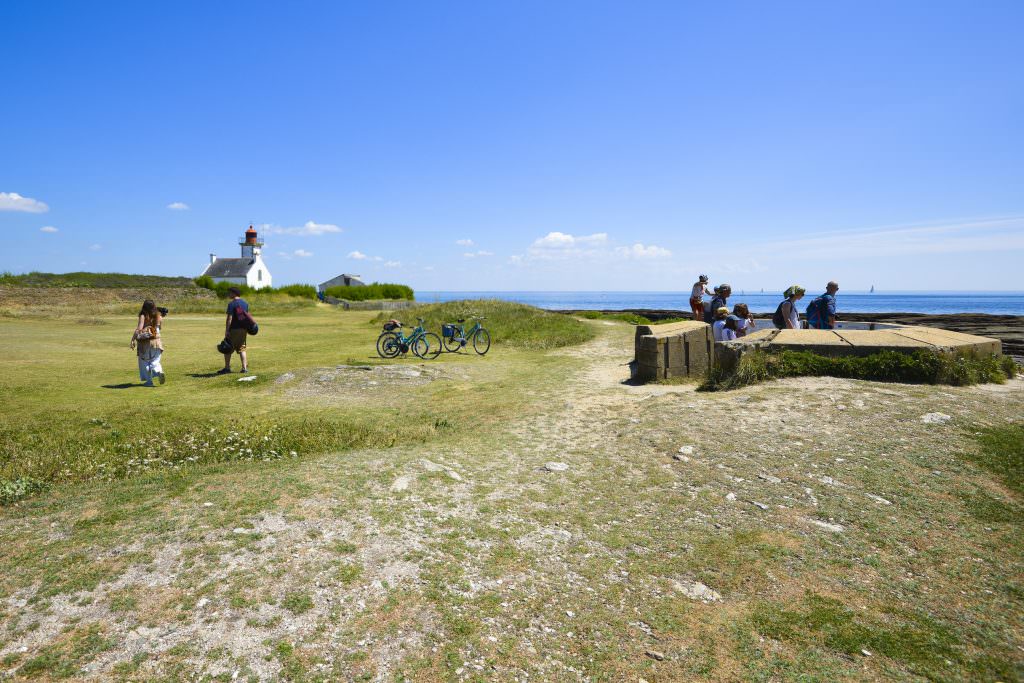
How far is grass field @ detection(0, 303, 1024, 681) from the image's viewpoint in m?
3.06

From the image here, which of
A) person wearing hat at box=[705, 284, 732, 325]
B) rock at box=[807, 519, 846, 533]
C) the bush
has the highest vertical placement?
the bush

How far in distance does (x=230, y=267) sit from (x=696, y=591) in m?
83.8

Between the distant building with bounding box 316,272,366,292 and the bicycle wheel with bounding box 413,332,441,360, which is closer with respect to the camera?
the bicycle wheel with bounding box 413,332,441,360

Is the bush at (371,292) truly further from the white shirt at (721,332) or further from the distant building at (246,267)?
the white shirt at (721,332)

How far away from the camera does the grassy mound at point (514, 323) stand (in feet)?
65.1

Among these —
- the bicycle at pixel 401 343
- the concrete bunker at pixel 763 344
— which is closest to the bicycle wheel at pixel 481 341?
the bicycle at pixel 401 343

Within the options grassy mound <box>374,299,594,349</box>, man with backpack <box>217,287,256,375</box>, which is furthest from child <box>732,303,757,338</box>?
man with backpack <box>217,287,256,375</box>

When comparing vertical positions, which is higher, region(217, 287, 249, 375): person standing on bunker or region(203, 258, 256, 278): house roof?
region(203, 258, 256, 278): house roof

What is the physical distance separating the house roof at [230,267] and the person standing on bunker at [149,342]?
223 feet

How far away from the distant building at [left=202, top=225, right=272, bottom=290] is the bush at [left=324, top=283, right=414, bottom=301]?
828 inches

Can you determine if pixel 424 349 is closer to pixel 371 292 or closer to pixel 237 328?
pixel 237 328

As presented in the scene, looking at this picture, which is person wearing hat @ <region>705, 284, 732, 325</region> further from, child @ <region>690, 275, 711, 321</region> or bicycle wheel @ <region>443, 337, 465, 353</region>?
bicycle wheel @ <region>443, 337, 465, 353</region>

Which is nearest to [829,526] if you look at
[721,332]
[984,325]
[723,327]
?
[721,332]

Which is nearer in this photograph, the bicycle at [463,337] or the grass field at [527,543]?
the grass field at [527,543]
